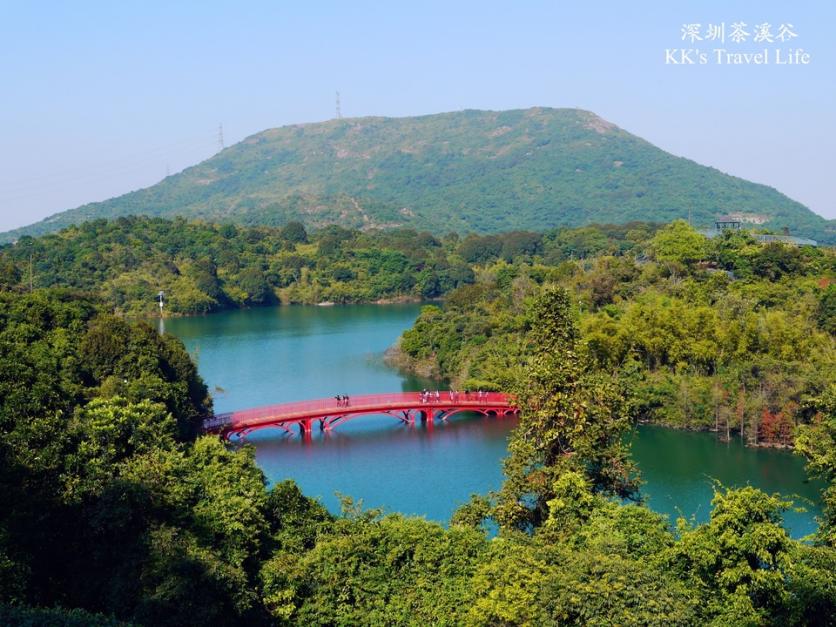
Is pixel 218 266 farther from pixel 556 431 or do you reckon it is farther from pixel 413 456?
pixel 556 431

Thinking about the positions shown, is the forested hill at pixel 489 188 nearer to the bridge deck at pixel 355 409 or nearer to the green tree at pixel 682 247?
the green tree at pixel 682 247

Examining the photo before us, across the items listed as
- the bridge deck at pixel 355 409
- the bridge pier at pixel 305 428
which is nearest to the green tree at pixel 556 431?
the bridge deck at pixel 355 409

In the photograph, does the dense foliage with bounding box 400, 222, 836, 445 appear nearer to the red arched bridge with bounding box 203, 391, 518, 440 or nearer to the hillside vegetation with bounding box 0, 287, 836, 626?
the red arched bridge with bounding box 203, 391, 518, 440

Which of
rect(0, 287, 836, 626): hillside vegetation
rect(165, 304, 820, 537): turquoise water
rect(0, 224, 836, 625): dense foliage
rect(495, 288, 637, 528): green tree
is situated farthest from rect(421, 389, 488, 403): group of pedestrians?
rect(495, 288, 637, 528): green tree

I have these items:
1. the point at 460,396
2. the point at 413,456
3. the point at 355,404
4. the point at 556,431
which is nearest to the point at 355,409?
the point at 355,404

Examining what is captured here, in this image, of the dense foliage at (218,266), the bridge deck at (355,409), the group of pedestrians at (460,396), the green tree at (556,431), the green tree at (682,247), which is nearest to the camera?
the green tree at (556,431)

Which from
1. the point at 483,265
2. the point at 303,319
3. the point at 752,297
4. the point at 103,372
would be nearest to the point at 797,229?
the point at 483,265
